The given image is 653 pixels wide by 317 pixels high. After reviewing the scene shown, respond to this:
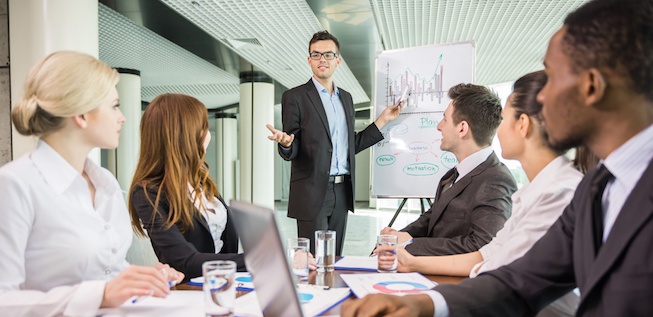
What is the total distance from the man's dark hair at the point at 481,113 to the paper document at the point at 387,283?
0.98 m

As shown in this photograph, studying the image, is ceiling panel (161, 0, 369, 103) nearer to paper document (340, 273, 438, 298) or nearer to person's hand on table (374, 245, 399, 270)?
person's hand on table (374, 245, 399, 270)

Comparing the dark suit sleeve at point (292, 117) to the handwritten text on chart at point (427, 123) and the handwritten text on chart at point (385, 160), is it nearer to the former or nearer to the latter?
the handwritten text on chart at point (385, 160)

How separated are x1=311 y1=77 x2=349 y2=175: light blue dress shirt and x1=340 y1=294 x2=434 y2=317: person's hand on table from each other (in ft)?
6.83

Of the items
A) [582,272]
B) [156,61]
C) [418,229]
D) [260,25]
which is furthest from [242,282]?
[156,61]

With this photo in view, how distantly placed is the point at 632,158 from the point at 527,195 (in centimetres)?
70

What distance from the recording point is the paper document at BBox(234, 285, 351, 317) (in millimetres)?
1161

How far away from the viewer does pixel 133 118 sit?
778 cm

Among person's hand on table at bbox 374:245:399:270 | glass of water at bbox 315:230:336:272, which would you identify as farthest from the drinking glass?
glass of water at bbox 315:230:336:272

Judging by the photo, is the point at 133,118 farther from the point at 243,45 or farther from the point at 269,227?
the point at 269,227

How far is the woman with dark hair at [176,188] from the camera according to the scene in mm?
1734

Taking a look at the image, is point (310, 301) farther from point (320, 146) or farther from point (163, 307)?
point (320, 146)

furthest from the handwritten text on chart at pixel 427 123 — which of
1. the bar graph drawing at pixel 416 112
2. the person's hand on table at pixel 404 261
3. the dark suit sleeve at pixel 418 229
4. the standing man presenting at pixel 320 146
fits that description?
the person's hand on table at pixel 404 261

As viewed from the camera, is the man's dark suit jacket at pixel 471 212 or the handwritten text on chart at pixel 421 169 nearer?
the man's dark suit jacket at pixel 471 212

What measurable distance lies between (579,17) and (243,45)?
571cm
